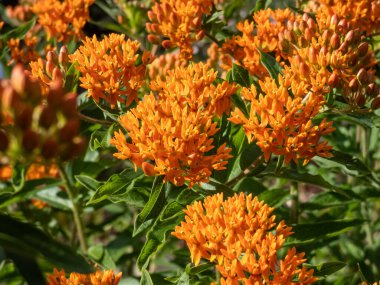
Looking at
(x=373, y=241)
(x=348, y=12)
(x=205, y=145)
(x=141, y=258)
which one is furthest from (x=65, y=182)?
(x=373, y=241)

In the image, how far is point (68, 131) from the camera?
1203 mm

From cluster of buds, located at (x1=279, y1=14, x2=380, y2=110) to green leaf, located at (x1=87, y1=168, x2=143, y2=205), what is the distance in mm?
737

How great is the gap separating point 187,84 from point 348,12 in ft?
3.43

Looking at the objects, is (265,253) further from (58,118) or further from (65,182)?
(65,182)

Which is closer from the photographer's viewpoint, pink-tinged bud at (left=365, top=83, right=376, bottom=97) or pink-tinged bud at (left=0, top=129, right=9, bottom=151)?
pink-tinged bud at (left=0, top=129, right=9, bottom=151)

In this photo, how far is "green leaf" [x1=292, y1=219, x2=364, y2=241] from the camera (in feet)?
7.23

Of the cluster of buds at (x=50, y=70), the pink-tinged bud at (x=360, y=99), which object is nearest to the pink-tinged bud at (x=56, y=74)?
the cluster of buds at (x=50, y=70)

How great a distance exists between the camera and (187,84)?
2.02 m

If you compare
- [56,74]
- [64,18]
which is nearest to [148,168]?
[56,74]

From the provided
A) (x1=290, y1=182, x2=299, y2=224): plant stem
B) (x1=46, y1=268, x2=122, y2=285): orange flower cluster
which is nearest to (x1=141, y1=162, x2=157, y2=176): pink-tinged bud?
(x1=46, y1=268, x2=122, y2=285): orange flower cluster

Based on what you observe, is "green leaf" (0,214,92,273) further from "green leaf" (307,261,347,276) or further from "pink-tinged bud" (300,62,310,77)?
"pink-tinged bud" (300,62,310,77)

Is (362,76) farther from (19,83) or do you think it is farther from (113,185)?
(19,83)

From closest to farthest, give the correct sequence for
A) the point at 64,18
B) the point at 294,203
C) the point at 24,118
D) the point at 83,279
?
the point at 24,118 < the point at 83,279 < the point at 294,203 < the point at 64,18

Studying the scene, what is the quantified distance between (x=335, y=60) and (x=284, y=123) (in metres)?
0.41
